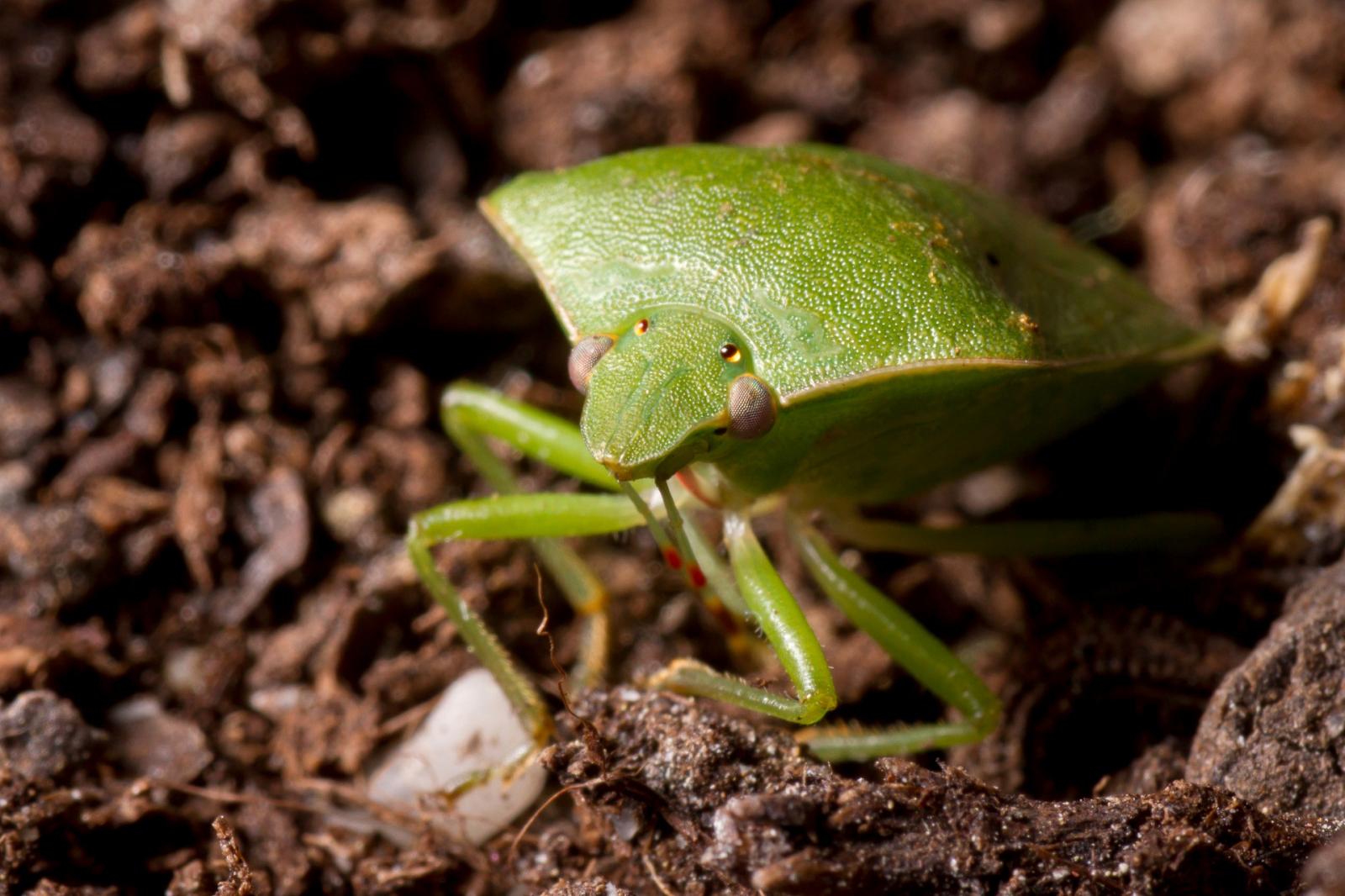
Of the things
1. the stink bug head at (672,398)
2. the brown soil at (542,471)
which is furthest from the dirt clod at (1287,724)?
the stink bug head at (672,398)

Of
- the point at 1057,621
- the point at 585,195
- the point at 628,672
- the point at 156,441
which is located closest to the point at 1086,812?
the point at 1057,621

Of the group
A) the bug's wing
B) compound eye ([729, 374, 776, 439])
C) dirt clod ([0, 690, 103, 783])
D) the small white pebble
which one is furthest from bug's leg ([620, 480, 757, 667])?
dirt clod ([0, 690, 103, 783])

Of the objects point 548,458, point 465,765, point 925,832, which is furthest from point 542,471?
point 925,832

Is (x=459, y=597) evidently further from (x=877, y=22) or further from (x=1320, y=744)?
(x=877, y=22)

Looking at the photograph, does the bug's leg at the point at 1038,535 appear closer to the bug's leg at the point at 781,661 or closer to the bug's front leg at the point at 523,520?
the bug's leg at the point at 781,661

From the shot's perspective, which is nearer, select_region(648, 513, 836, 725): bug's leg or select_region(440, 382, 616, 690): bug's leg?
select_region(648, 513, 836, 725): bug's leg

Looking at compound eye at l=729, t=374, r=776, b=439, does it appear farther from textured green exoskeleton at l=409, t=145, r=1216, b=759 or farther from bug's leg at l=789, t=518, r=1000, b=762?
bug's leg at l=789, t=518, r=1000, b=762

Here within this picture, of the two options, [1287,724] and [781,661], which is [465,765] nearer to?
[781,661]

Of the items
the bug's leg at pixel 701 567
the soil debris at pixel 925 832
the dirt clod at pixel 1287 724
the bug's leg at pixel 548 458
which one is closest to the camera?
the soil debris at pixel 925 832
